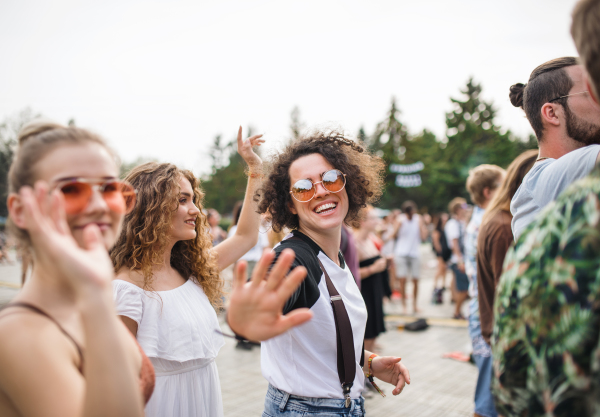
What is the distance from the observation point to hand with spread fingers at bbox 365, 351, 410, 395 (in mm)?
2115

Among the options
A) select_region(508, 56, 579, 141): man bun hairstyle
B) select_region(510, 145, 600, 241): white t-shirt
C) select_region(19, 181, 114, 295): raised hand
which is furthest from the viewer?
select_region(508, 56, 579, 141): man bun hairstyle

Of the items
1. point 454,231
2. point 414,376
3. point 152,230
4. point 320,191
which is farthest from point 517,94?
point 454,231

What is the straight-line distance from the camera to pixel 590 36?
98 centimetres

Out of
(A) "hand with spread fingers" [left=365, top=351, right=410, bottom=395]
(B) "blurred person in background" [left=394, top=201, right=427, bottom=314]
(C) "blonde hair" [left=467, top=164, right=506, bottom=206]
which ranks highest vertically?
(C) "blonde hair" [left=467, top=164, right=506, bottom=206]

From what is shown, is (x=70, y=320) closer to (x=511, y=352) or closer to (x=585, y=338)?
(x=511, y=352)

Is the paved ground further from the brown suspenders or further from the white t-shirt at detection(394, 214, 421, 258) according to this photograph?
the brown suspenders

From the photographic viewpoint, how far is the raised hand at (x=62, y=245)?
0.94 meters

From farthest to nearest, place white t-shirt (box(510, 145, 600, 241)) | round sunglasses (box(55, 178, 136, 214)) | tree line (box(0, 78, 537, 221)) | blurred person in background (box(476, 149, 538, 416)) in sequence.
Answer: tree line (box(0, 78, 537, 221)) → blurred person in background (box(476, 149, 538, 416)) → white t-shirt (box(510, 145, 600, 241)) → round sunglasses (box(55, 178, 136, 214))

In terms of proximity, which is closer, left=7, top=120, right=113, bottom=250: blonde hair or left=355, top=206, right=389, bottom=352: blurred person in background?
left=7, top=120, right=113, bottom=250: blonde hair

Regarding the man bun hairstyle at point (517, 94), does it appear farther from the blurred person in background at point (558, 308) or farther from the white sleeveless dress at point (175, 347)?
the white sleeveless dress at point (175, 347)

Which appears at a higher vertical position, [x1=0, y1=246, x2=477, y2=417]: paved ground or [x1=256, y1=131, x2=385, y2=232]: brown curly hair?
[x1=256, y1=131, x2=385, y2=232]: brown curly hair

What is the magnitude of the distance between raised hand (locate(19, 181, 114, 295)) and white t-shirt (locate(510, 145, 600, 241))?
5.75 ft

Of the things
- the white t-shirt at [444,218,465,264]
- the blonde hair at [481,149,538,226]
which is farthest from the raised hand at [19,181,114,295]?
the white t-shirt at [444,218,465,264]

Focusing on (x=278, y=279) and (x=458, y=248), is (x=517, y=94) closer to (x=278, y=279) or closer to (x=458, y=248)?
(x=278, y=279)
